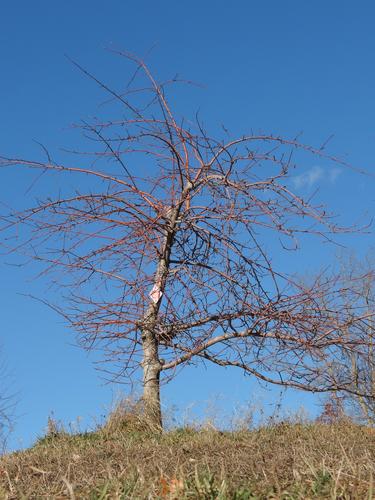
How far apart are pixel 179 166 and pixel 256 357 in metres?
Result: 2.73

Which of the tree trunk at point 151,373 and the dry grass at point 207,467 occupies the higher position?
the tree trunk at point 151,373

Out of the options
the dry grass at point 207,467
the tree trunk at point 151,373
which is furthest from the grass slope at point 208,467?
the tree trunk at point 151,373

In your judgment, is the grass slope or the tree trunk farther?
the tree trunk

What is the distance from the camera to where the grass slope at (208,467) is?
9.48 feet

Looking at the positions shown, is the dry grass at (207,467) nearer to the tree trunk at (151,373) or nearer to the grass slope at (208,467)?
the grass slope at (208,467)

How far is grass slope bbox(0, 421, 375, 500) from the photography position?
114 inches

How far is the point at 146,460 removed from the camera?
4.63 m

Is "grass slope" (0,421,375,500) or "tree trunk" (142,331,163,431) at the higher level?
"tree trunk" (142,331,163,431)

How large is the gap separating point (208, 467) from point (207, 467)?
0.04 m

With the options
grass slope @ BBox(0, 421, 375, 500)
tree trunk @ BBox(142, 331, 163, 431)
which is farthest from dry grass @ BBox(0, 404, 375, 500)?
tree trunk @ BBox(142, 331, 163, 431)

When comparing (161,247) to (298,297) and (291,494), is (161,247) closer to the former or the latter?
(298,297)

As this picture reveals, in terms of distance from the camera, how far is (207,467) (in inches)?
136

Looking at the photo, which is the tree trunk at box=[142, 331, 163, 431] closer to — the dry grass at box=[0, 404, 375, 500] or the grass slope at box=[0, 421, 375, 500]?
the dry grass at box=[0, 404, 375, 500]

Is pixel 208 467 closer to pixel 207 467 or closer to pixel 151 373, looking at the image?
pixel 207 467
